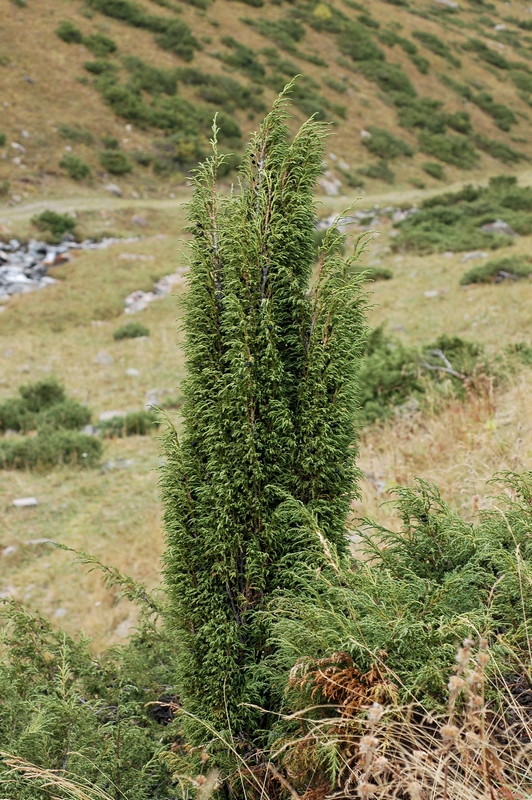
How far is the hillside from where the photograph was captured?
25.9 meters

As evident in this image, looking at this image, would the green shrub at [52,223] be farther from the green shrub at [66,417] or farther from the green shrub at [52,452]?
the green shrub at [52,452]

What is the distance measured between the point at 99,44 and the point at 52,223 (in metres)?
13.5

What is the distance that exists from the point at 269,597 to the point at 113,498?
16.8 feet

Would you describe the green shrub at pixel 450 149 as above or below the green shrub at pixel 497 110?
below

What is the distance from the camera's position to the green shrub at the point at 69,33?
2908cm

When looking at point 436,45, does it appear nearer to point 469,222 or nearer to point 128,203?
point 128,203

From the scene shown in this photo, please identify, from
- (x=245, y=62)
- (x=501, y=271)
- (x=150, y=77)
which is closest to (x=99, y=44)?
(x=150, y=77)

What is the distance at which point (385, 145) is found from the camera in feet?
107

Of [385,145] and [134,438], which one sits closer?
[134,438]

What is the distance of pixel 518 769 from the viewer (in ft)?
6.53

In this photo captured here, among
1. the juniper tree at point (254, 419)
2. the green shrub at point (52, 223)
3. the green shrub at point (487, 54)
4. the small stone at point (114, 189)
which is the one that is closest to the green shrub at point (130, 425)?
the juniper tree at point (254, 419)

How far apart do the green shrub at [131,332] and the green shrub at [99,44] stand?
2052cm

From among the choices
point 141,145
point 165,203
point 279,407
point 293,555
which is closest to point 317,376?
point 279,407

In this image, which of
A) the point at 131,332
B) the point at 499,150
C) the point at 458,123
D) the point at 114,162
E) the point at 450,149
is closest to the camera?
the point at 131,332
